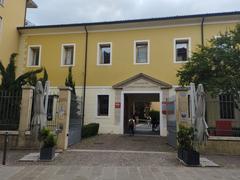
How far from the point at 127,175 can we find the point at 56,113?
536cm

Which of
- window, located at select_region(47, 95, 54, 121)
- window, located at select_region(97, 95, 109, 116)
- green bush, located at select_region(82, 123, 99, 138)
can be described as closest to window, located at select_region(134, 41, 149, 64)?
Result: window, located at select_region(97, 95, 109, 116)

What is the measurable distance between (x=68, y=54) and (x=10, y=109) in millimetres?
9333

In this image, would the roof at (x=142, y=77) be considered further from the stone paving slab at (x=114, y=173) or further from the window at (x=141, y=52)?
the stone paving slab at (x=114, y=173)

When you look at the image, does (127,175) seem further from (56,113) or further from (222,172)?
(56,113)

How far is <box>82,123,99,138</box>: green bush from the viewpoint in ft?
50.0

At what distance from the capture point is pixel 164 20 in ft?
60.8

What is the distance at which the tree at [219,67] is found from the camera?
12.8m

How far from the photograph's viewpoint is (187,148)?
29.1 ft

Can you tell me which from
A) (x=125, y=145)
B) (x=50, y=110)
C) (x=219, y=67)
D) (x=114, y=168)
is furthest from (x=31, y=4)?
(x=114, y=168)

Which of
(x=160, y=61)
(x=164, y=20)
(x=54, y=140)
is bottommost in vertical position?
(x=54, y=140)

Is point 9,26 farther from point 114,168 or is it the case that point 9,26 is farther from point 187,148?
point 187,148

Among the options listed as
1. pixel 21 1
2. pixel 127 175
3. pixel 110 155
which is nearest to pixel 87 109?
pixel 110 155

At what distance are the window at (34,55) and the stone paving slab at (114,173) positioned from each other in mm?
13908

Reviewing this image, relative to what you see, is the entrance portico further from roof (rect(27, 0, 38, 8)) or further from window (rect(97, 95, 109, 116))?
roof (rect(27, 0, 38, 8))
